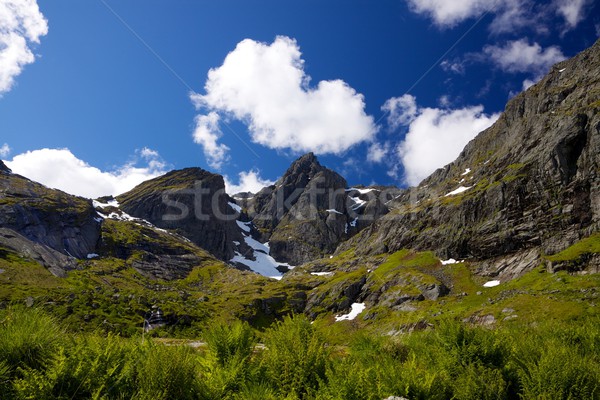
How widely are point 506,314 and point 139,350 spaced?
9301cm

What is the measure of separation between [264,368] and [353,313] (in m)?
140

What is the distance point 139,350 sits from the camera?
795 inches

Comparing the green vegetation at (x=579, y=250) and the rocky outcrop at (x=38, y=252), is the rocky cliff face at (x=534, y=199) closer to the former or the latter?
the green vegetation at (x=579, y=250)

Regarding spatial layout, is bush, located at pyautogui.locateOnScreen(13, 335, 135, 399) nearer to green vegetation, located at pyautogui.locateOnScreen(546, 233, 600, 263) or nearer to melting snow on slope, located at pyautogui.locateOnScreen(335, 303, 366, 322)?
green vegetation, located at pyautogui.locateOnScreen(546, 233, 600, 263)

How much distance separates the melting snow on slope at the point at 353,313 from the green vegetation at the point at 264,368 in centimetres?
12704

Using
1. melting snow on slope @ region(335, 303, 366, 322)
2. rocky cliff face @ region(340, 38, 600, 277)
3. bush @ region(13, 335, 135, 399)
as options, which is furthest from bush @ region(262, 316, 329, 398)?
melting snow on slope @ region(335, 303, 366, 322)

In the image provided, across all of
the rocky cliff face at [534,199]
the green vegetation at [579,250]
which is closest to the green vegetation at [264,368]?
the green vegetation at [579,250]

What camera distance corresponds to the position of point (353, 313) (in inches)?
6127

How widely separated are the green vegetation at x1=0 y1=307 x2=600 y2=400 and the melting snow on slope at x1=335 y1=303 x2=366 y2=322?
127 meters

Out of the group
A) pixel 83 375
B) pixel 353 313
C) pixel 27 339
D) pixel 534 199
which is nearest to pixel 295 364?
pixel 83 375

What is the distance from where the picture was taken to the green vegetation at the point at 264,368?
16203 mm

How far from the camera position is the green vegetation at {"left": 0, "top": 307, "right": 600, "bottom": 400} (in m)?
16.2

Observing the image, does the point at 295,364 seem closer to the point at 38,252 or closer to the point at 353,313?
the point at 353,313

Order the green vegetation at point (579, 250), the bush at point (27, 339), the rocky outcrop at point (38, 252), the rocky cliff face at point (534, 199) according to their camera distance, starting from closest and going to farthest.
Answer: the bush at point (27, 339)
the green vegetation at point (579, 250)
the rocky cliff face at point (534, 199)
the rocky outcrop at point (38, 252)
